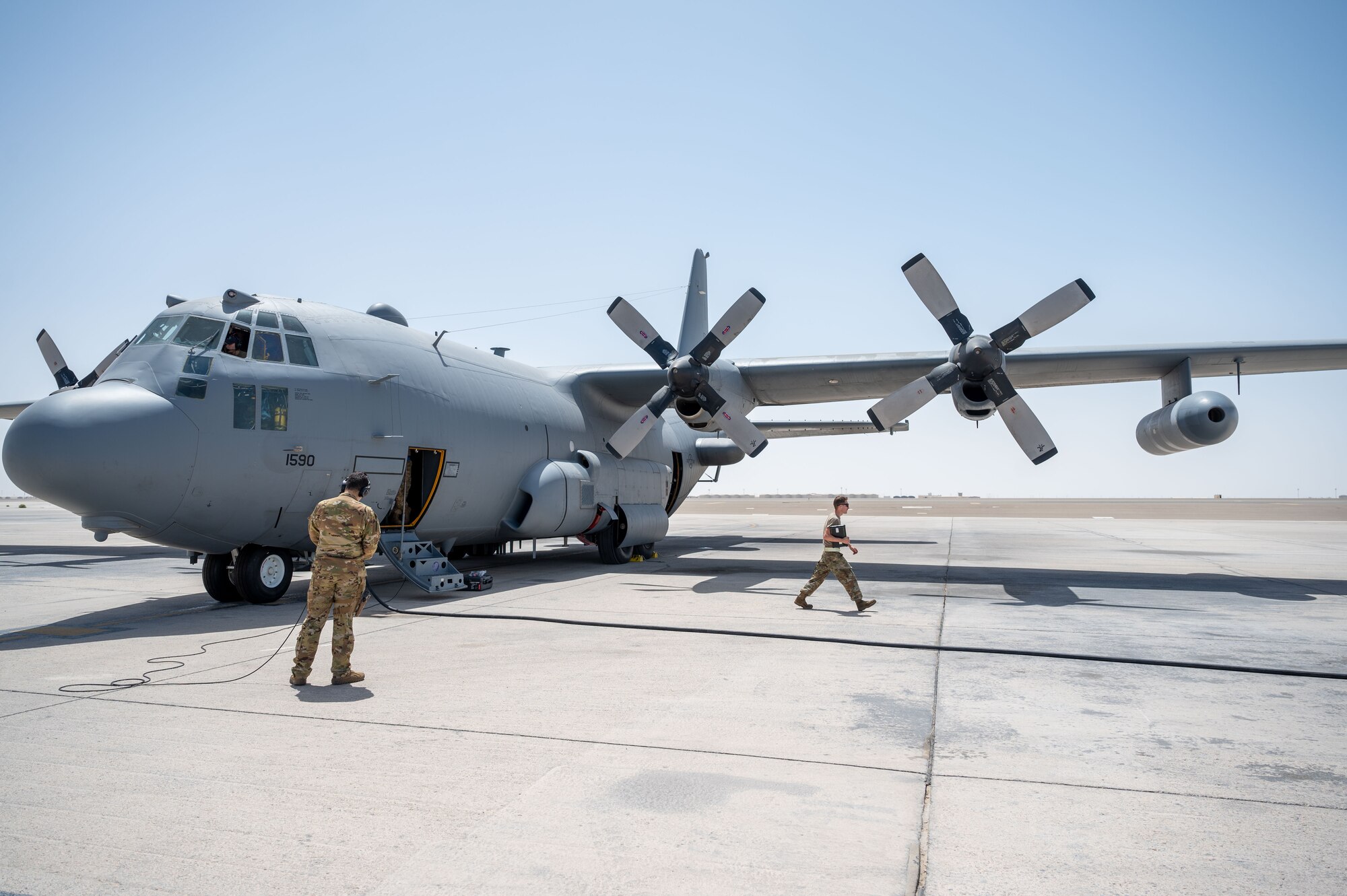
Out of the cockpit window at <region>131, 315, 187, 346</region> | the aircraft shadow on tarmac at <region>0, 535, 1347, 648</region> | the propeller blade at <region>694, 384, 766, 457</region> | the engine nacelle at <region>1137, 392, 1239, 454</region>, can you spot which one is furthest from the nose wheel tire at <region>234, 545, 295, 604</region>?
the engine nacelle at <region>1137, 392, 1239, 454</region>

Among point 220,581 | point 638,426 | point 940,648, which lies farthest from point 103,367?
point 940,648

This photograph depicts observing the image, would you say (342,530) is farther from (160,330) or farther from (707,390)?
(707,390)

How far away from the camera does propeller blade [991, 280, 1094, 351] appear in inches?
562

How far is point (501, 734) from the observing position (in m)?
5.33

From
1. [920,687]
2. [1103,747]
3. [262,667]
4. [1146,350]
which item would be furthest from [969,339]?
[262,667]

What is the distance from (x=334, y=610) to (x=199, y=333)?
18.5ft

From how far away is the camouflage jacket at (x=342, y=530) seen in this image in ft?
22.7

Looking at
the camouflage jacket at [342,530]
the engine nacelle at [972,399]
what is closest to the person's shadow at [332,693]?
the camouflage jacket at [342,530]

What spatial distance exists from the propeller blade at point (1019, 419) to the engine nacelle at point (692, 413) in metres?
5.18

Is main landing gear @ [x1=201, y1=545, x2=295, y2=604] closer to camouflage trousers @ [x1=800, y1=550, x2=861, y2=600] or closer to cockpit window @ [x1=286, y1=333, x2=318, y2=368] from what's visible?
cockpit window @ [x1=286, y1=333, x2=318, y2=368]

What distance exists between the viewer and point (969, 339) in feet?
48.3

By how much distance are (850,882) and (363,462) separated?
33.1 ft

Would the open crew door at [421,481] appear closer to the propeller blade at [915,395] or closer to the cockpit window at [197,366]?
the cockpit window at [197,366]

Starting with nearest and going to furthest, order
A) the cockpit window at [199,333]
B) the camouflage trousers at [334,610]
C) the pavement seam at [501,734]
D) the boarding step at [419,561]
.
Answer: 1. the pavement seam at [501,734]
2. the camouflage trousers at [334,610]
3. the cockpit window at [199,333]
4. the boarding step at [419,561]
